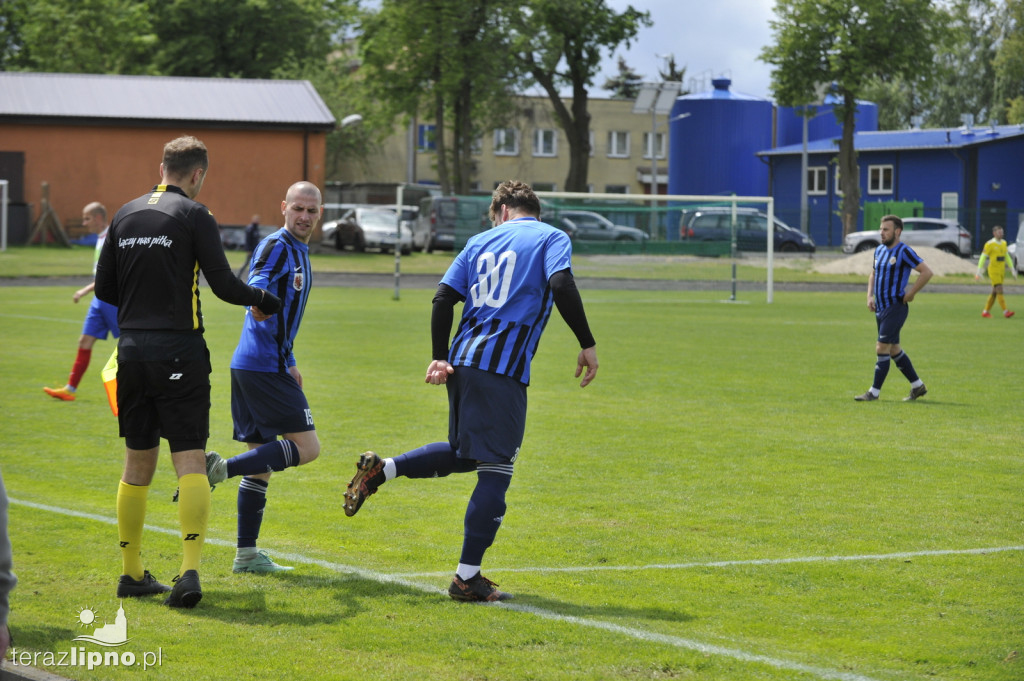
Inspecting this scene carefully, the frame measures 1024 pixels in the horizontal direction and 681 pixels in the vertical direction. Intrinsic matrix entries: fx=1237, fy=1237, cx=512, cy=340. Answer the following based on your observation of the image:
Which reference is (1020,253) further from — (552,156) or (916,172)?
(552,156)

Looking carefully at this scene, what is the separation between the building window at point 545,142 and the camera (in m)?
83.2

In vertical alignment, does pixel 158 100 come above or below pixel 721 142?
below

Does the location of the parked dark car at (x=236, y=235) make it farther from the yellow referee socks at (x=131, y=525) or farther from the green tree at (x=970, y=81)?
the green tree at (x=970, y=81)

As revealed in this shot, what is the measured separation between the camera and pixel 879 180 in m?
65.6

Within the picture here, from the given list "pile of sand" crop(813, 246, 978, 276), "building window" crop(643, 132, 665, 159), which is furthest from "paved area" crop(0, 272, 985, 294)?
"building window" crop(643, 132, 665, 159)

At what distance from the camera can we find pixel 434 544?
21.9 feet

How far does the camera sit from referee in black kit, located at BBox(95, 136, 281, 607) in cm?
530

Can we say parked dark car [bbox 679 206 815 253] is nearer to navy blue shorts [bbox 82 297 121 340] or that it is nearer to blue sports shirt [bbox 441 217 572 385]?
navy blue shorts [bbox 82 297 121 340]

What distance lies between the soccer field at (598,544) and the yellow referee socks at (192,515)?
0.79 ft

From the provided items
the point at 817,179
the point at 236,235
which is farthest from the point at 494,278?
the point at 817,179

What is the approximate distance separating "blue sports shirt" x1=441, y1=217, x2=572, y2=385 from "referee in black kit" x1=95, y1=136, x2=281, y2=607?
3.25 feet

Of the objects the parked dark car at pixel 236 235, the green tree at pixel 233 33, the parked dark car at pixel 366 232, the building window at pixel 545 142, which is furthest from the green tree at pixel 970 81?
the parked dark car at pixel 236 235

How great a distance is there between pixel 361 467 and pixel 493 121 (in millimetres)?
56126

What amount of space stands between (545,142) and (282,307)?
79026mm
